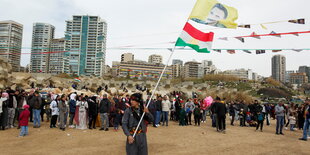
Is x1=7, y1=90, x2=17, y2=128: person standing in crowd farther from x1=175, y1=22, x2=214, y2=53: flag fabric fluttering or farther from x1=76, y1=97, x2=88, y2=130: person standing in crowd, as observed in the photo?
x1=175, y1=22, x2=214, y2=53: flag fabric fluttering

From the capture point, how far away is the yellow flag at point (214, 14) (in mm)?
5445

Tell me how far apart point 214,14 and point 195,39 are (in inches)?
34.4

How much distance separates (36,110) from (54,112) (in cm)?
83

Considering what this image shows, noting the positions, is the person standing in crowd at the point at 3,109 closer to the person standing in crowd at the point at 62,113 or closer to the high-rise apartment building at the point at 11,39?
the person standing in crowd at the point at 62,113

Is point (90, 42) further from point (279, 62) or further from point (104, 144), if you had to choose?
point (279, 62)

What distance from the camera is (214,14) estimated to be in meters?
5.67

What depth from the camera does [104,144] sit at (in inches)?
289

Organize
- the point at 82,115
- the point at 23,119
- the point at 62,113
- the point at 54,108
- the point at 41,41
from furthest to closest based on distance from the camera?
1. the point at 41,41
2. the point at 82,115
3. the point at 54,108
4. the point at 62,113
5. the point at 23,119

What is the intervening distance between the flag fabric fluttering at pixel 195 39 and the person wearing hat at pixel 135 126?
244 cm

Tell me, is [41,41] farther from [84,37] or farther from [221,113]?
[221,113]

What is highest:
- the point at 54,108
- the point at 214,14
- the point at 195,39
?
the point at 214,14

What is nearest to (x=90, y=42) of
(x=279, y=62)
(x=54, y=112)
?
(x=54, y=112)

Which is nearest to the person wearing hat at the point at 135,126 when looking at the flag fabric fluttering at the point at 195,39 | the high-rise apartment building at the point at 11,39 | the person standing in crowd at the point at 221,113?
the flag fabric fluttering at the point at 195,39

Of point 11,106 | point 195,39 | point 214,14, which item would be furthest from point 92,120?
point 214,14
